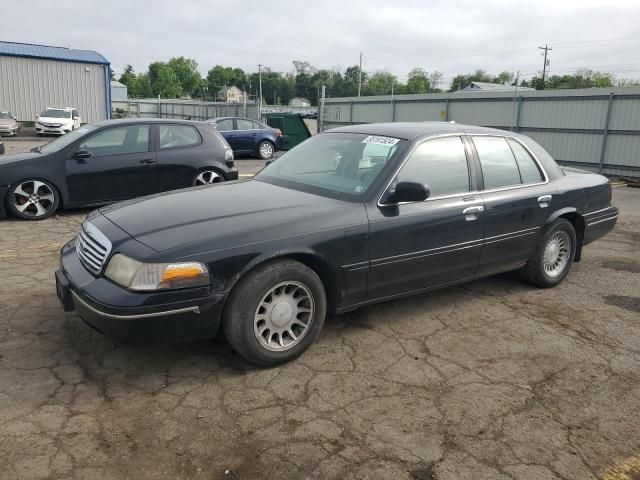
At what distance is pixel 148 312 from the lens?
2.99 m

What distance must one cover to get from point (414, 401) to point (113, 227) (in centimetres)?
215

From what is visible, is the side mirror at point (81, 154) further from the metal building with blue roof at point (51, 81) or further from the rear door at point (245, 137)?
the metal building with blue roof at point (51, 81)

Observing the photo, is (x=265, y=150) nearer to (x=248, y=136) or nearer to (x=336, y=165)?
(x=248, y=136)

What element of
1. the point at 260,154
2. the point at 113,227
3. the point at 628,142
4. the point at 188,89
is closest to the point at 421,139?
the point at 113,227

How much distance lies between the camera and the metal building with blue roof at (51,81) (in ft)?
98.1

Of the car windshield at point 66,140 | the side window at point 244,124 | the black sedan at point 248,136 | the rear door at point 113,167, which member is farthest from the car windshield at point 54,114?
the rear door at point 113,167

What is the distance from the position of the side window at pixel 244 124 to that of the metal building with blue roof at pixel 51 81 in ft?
57.6

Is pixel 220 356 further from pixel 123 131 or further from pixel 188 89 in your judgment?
pixel 188 89

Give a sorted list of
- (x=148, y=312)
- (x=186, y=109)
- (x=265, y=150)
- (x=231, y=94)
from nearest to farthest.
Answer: (x=148, y=312) < (x=265, y=150) < (x=186, y=109) < (x=231, y=94)

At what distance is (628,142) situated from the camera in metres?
13.9

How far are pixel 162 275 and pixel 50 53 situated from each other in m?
33.4

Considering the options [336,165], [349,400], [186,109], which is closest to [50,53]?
[186,109]

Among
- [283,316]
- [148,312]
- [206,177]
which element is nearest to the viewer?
[148,312]

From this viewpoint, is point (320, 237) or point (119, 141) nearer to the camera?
point (320, 237)
